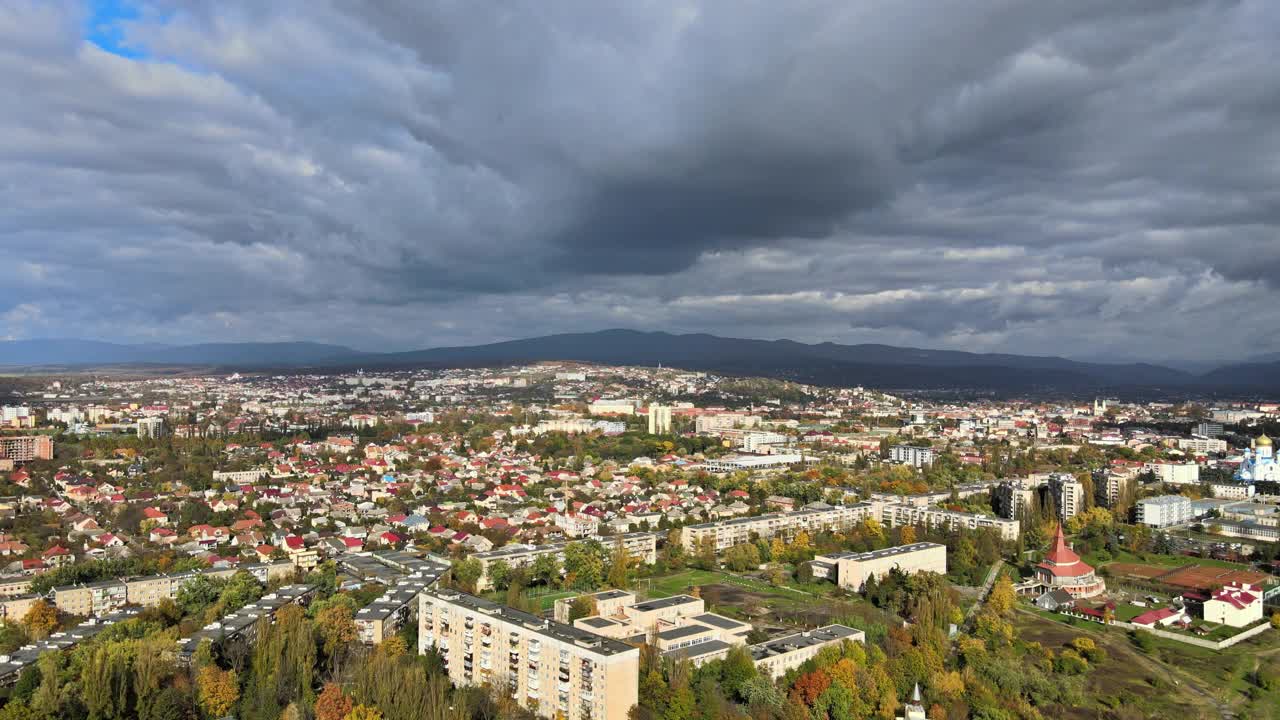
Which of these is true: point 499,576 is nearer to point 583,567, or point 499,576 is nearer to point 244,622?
point 583,567

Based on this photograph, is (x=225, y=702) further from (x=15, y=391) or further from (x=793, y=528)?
(x=15, y=391)

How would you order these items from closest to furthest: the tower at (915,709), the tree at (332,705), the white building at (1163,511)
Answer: the tree at (332,705)
the tower at (915,709)
the white building at (1163,511)

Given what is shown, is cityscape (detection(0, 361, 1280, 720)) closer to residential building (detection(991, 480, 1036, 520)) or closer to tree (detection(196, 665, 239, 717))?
tree (detection(196, 665, 239, 717))

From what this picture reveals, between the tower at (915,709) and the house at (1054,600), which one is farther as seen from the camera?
the house at (1054,600)

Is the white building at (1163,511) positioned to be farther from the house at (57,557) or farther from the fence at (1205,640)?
the house at (57,557)

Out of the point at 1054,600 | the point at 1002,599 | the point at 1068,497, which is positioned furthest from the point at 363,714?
the point at 1068,497

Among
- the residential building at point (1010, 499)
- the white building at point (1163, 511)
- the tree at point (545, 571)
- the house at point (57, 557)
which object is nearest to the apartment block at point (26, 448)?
the house at point (57, 557)

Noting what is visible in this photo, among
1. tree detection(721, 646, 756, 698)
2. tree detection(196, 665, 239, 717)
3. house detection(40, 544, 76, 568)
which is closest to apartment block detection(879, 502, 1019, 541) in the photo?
tree detection(721, 646, 756, 698)

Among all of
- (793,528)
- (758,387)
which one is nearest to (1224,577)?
(793,528)
